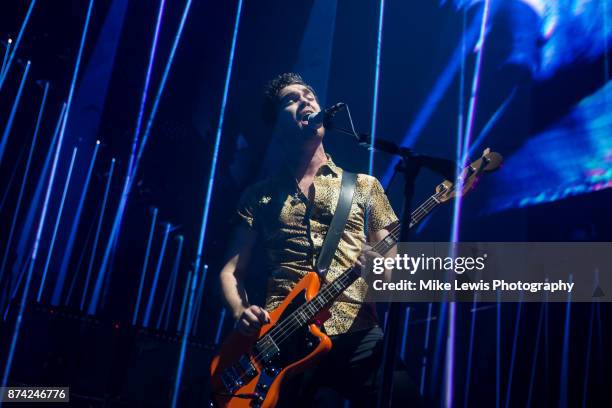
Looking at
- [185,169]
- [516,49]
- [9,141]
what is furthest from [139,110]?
[516,49]

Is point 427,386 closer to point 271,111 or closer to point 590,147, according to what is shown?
point 590,147

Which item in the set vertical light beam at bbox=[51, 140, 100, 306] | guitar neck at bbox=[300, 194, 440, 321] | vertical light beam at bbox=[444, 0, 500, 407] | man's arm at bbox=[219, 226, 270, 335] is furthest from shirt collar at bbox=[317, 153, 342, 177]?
vertical light beam at bbox=[51, 140, 100, 306]

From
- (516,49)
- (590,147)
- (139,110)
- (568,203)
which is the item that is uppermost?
(516,49)

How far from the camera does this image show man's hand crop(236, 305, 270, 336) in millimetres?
2209

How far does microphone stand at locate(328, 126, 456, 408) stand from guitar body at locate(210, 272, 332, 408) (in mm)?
531

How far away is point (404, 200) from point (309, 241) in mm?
836

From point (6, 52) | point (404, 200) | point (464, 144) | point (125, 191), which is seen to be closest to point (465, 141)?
point (464, 144)

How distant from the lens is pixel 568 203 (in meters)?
3.90

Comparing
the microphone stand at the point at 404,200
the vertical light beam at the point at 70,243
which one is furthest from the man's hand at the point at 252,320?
the vertical light beam at the point at 70,243

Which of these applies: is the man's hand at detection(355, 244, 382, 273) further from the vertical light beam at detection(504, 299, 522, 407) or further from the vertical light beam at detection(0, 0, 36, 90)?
the vertical light beam at detection(0, 0, 36, 90)

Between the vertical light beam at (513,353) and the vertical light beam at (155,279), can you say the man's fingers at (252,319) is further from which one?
the vertical light beam at (155,279)

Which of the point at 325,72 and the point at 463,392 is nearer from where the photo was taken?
the point at 463,392

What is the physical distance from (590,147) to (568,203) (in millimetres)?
488

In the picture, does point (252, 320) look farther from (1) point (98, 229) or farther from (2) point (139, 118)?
(1) point (98, 229)
